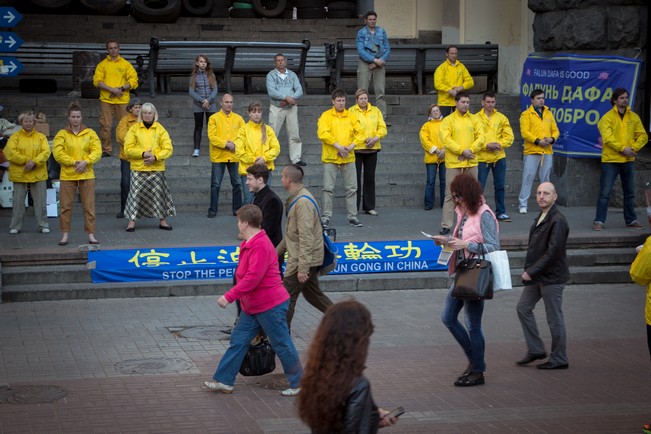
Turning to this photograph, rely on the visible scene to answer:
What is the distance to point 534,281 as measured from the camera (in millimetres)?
10203

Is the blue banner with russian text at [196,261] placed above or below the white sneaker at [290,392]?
above

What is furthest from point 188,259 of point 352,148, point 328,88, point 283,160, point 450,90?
point 328,88

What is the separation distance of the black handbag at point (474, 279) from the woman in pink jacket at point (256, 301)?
→ 151 cm

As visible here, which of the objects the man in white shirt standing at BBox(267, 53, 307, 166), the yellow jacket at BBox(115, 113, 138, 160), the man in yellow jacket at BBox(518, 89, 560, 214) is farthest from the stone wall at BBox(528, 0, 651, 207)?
the yellow jacket at BBox(115, 113, 138, 160)

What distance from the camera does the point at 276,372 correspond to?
10125mm

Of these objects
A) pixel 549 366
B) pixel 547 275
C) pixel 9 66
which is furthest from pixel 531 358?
pixel 9 66

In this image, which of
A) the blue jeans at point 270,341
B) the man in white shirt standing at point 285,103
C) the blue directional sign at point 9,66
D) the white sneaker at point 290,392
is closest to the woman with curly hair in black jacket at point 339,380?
the blue jeans at point 270,341

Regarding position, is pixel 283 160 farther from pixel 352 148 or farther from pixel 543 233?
pixel 543 233

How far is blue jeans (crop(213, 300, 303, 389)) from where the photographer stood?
29.8ft

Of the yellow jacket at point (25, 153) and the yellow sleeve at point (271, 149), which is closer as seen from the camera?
the yellow jacket at point (25, 153)

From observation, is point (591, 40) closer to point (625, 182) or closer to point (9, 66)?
point (625, 182)

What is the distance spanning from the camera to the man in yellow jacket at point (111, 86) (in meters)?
18.8

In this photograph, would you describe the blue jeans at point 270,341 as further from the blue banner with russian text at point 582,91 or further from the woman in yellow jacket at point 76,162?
the blue banner with russian text at point 582,91

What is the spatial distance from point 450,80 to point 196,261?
8211 mm
